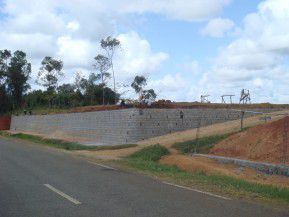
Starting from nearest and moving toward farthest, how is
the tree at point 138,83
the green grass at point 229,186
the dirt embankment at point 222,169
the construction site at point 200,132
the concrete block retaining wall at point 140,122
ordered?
the green grass at point 229,186 < the dirt embankment at point 222,169 < the construction site at point 200,132 < the concrete block retaining wall at point 140,122 < the tree at point 138,83

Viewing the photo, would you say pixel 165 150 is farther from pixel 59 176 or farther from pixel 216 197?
pixel 216 197

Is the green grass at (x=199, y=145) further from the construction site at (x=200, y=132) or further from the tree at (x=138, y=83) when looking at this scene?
the tree at (x=138, y=83)

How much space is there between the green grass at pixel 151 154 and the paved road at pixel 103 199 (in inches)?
295

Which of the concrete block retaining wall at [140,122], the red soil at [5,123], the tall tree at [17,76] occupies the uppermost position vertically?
the tall tree at [17,76]

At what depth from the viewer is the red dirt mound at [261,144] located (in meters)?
19.1

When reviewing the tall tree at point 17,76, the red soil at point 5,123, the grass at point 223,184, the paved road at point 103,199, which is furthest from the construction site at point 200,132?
the tall tree at point 17,76

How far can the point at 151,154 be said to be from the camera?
77.0 feet

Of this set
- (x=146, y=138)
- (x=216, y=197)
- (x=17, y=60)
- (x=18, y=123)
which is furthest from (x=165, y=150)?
(x=17, y=60)

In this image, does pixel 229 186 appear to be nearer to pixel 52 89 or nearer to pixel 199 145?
pixel 199 145

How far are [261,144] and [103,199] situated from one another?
11641 millimetres

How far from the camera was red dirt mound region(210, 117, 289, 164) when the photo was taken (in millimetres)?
19062

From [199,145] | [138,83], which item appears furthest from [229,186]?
[138,83]

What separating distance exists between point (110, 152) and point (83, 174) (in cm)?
1172

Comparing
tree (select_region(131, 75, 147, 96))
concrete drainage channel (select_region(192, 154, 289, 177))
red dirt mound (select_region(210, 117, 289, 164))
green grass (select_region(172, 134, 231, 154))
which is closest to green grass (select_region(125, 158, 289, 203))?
concrete drainage channel (select_region(192, 154, 289, 177))
